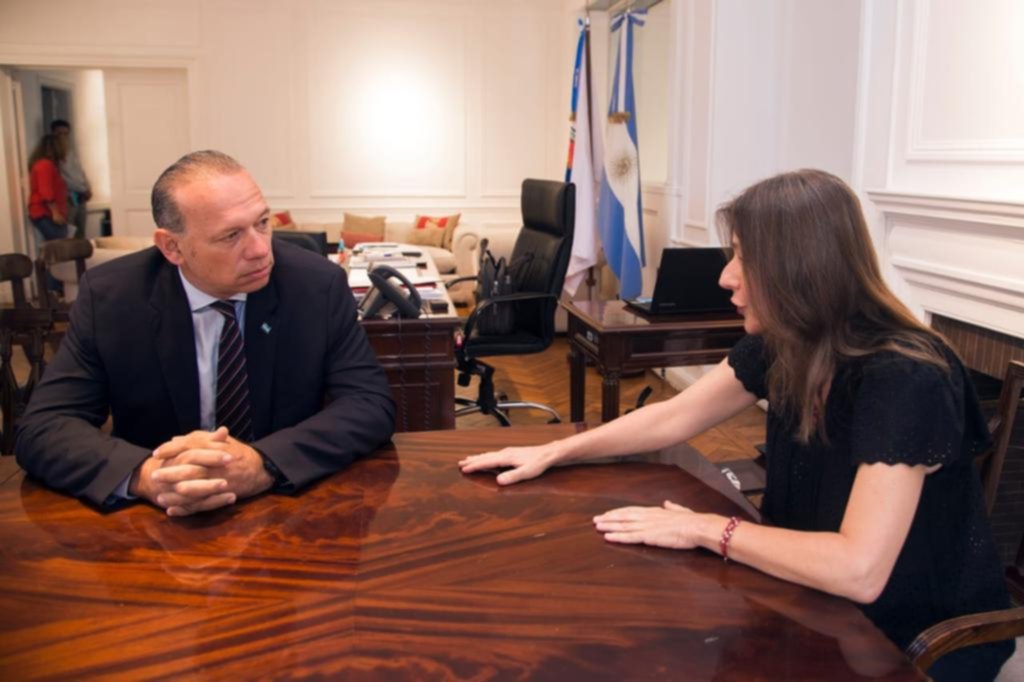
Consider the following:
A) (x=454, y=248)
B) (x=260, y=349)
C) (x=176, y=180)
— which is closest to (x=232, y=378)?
(x=260, y=349)

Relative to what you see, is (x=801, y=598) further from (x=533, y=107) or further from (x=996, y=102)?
(x=533, y=107)

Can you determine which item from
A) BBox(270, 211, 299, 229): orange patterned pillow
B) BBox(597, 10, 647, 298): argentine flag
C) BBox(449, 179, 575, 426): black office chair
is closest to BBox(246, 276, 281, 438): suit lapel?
BBox(449, 179, 575, 426): black office chair

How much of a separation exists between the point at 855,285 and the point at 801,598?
50cm

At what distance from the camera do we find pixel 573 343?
3.52 m

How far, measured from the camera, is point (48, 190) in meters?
8.73

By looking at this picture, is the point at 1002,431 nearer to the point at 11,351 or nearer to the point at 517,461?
the point at 517,461

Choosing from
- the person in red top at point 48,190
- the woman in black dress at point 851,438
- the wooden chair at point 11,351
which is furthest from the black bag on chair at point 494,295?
the person in red top at point 48,190

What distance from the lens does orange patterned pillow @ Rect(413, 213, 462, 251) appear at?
8.40m

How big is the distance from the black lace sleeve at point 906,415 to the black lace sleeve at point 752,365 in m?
0.28

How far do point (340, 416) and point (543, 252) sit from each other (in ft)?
9.09

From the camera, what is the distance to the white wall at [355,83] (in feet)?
26.8

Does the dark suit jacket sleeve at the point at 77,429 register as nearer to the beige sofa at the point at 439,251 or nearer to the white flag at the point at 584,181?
the white flag at the point at 584,181

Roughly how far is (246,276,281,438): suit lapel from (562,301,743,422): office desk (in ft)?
5.08

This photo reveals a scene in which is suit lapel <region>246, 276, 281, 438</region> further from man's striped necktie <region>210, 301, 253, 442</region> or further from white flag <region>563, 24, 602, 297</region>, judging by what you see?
white flag <region>563, 24, 602, 297</region>
